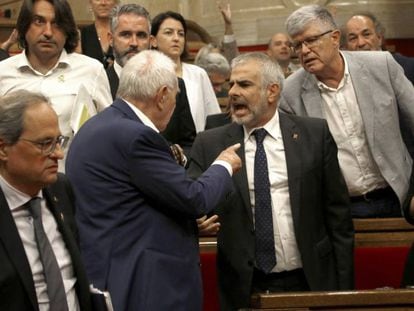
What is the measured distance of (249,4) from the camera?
34.2 feet

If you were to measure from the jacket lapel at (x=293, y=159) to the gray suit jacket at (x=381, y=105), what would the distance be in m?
0.39

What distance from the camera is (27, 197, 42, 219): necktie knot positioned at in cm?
308

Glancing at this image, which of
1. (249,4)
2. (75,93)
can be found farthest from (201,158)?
(249,4)

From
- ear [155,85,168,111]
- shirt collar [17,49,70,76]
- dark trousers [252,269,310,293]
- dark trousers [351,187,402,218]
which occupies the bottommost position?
dark trousers [252,269,310,293]

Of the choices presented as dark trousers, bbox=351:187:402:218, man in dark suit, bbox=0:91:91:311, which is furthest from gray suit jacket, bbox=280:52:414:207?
man in dark suit, bbox=0:91:91:311

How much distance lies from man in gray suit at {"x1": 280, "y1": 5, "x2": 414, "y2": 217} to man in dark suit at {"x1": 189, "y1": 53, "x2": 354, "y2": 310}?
309 millimetres

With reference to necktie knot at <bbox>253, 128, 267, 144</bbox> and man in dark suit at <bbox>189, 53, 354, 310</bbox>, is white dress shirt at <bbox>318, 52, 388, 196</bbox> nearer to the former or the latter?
man in dark suit at <bbox>189, 53, 354, 310</bbox>

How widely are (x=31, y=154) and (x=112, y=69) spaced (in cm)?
218

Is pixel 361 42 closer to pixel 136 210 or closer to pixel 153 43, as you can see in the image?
pixel 153 43

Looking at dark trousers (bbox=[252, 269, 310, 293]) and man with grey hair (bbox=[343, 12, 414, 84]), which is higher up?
man with grey hair (bbox=[343, 12, 414, 84])

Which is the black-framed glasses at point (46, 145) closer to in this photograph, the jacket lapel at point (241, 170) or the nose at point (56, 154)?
the nose at point (56, 154)

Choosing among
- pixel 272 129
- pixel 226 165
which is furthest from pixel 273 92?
pixel 226 165

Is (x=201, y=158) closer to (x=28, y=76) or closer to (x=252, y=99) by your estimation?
(x=252, y=99)

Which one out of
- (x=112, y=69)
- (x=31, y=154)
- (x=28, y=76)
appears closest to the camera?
(x=31, y=154)
